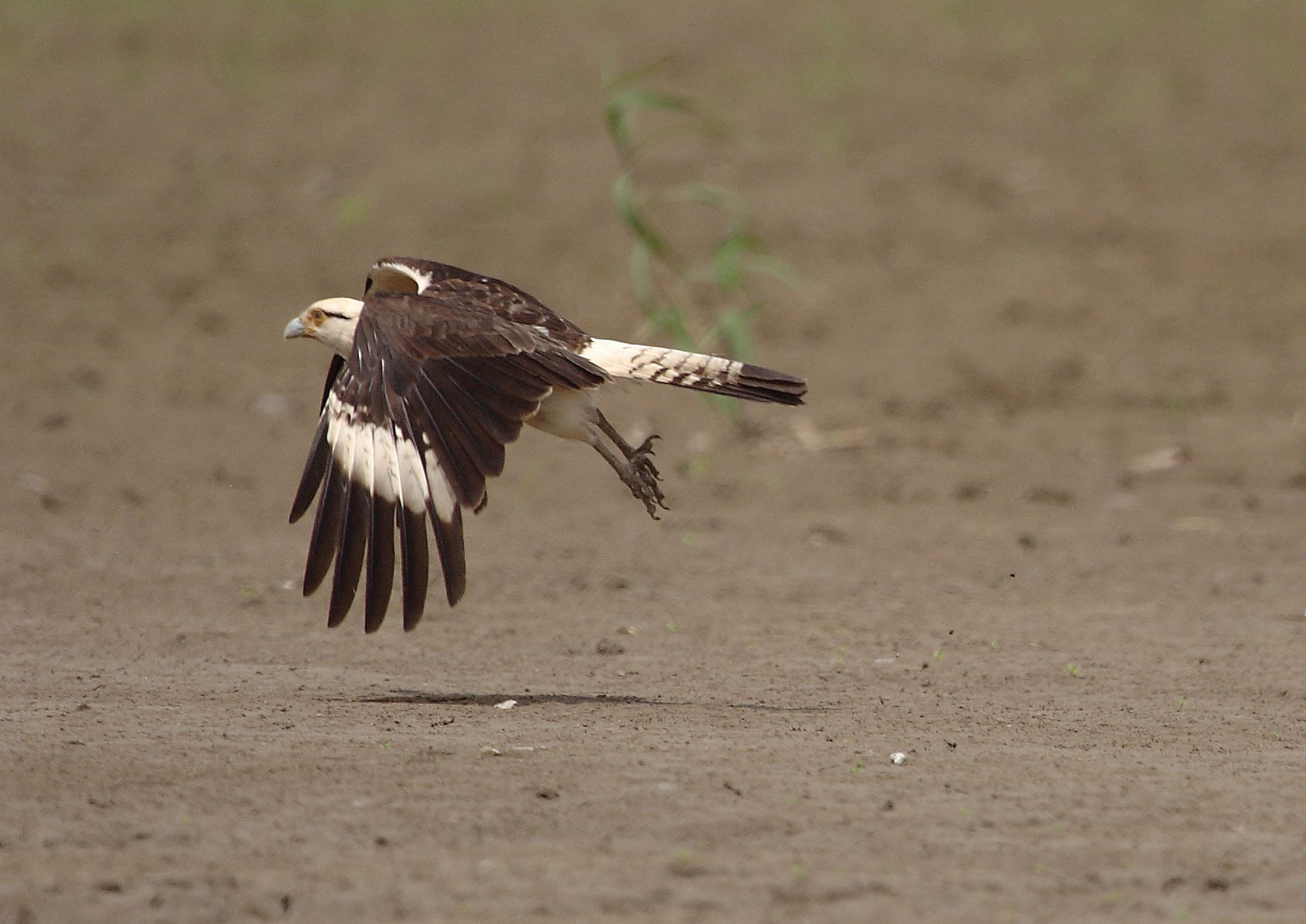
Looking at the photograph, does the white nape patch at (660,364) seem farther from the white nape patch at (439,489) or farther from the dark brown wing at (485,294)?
the white nape patch at (439,489)

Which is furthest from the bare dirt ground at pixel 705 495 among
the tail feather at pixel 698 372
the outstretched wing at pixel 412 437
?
the tail feather at pixel 698 372

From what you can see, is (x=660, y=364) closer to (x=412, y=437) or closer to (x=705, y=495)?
(x=412, y=437)

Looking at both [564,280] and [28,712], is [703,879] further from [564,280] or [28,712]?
[564,280]

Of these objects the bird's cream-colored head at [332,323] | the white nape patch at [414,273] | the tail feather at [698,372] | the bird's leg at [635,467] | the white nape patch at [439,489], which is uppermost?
the white nape patch at [414,273]

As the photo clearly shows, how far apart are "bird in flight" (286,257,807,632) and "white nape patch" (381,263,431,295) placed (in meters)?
0.11

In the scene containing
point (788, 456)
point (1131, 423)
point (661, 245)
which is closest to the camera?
point (661, 245)

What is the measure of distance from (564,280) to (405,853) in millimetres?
7889

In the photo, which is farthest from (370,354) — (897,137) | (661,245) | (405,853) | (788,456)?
(897,137)

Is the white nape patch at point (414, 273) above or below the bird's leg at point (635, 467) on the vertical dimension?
above

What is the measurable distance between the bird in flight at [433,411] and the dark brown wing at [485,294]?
11 mm

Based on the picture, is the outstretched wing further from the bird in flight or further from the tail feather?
the tail feather

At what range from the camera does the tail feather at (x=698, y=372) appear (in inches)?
212

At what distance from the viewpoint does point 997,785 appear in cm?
421

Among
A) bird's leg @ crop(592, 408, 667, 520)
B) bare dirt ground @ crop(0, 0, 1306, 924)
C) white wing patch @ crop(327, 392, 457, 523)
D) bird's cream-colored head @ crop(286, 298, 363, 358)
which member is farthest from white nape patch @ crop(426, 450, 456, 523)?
bird's cream-colored head @ crop(286, 298, 363, 358)
